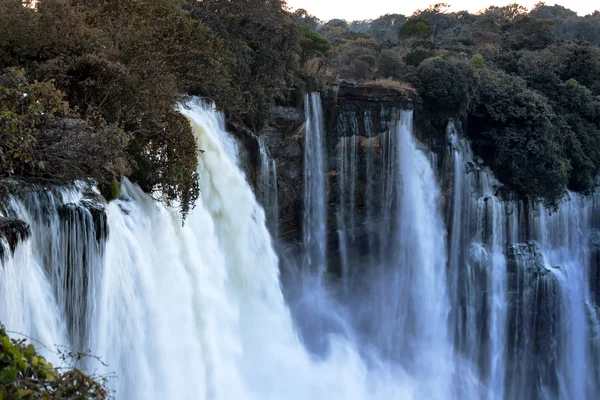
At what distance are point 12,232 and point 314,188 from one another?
14.2m

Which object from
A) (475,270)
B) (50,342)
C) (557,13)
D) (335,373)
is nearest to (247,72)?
(335,373)

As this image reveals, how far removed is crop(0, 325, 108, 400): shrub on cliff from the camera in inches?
189

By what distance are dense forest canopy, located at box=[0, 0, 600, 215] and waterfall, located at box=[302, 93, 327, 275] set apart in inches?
35.9

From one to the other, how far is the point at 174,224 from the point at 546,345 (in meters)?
18.0

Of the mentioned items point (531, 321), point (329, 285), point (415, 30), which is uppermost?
point (415, 30)

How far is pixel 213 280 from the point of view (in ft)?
43.9

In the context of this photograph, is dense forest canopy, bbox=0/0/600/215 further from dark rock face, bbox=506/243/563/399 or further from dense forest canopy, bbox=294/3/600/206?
dark rock face, bbox=506/243/563/399

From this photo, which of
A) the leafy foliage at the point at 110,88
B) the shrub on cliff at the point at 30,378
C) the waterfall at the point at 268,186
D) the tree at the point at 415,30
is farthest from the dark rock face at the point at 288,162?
the tree at the point at 415,30

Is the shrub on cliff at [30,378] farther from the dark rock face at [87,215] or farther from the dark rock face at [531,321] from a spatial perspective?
the dark rock face at [531,321]

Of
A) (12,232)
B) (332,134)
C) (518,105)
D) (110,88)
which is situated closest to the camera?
(12,232)

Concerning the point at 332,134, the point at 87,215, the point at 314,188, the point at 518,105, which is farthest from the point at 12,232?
the point at 518,105

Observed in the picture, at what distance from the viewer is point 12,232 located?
792cm

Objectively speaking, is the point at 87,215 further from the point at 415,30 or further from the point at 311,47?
the point at 415,30

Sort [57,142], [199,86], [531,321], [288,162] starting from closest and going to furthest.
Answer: [57,142] < [199,86] < [288,162] < [531,321]
